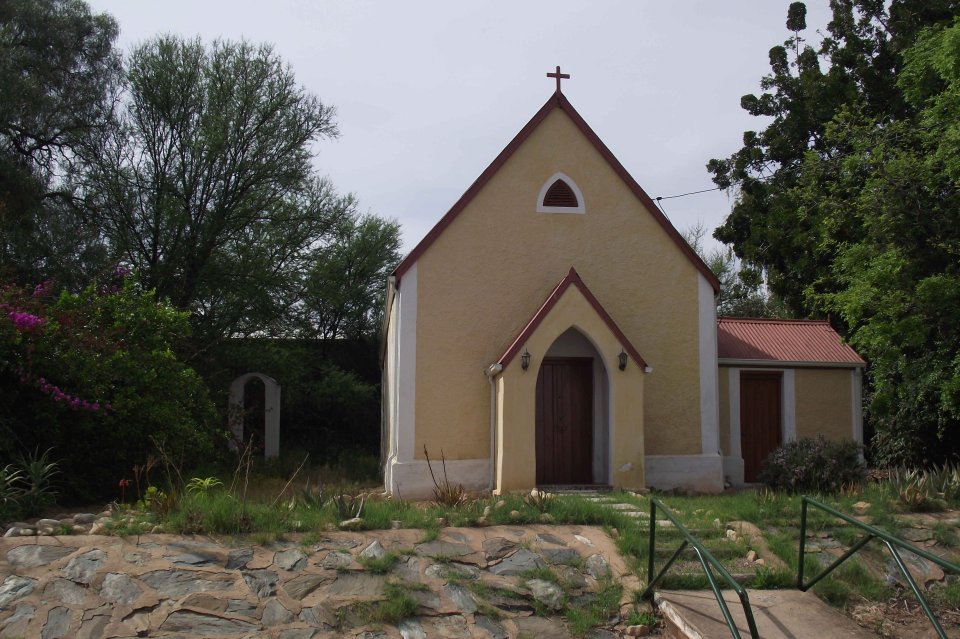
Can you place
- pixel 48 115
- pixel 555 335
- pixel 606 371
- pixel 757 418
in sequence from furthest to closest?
pixel 48 115
pixel 757 418
pixel 606 371
pixel 555 335

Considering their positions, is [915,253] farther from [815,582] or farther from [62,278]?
[62,278]

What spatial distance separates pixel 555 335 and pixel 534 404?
1182 millimetres

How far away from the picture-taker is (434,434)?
1363 cm

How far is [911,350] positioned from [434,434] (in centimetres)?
983

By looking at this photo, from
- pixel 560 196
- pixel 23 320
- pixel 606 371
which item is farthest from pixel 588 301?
pixel 23 320

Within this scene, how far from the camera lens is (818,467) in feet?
41.6

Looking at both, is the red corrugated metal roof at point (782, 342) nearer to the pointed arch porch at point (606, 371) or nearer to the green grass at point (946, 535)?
the pointed arch porch at point (606, 371)

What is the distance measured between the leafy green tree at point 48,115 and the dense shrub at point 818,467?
14.8 metres

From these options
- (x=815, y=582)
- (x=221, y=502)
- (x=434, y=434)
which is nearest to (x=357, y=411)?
(x=434, y=434)

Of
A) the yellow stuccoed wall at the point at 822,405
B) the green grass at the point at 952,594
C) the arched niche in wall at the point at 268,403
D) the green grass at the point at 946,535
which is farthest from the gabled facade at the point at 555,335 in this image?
the arched niche in wall at the point at 268,403

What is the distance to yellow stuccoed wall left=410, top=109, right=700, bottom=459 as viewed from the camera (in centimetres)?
1380

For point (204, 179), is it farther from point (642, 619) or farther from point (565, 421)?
point (642, 619)

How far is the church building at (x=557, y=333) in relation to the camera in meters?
13.5

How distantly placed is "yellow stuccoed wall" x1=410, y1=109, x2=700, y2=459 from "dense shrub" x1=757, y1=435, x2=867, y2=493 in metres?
1.83
